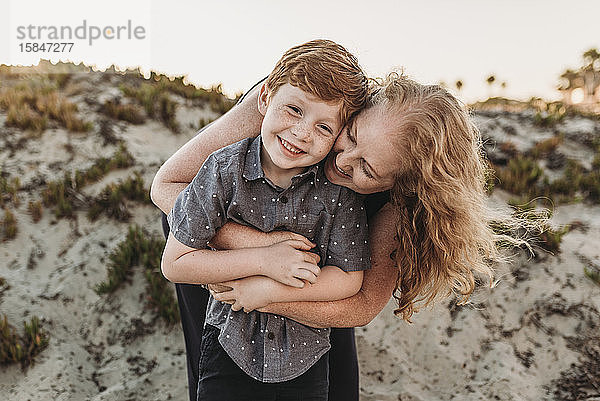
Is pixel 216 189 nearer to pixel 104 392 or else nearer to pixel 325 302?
pixel 325 302

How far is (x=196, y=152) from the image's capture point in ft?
9.73

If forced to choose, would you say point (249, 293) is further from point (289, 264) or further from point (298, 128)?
point (298, 128)

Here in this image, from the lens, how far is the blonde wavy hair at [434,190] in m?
2.44

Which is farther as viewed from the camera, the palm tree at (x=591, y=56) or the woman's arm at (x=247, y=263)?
the palm tree at (x=591, y=56)

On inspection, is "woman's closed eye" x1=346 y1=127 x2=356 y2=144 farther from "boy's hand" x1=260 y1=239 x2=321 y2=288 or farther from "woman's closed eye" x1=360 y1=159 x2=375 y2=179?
"boy's hand" x1=260 y1=239 x2=321 y2=288

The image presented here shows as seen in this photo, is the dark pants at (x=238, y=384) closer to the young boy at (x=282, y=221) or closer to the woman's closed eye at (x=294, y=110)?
the young boy at (x=282, y=221)

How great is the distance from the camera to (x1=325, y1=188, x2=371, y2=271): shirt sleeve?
101 inches

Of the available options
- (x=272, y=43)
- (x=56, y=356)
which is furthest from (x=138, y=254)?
(x=272, y=43)

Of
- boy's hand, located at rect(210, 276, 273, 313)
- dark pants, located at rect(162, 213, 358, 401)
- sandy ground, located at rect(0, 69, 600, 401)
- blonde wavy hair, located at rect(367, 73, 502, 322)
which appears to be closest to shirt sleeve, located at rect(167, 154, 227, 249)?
boy's hand, located at rect(210, 276, 273, 313)

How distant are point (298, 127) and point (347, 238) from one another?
0.54 metres

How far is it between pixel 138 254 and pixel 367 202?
3690mm

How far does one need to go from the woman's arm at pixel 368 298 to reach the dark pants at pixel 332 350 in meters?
0.78

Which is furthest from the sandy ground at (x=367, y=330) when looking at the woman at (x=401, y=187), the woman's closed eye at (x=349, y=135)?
the woman's closed eye at (x=349, y=135)

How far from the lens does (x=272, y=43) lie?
28.2 feet
